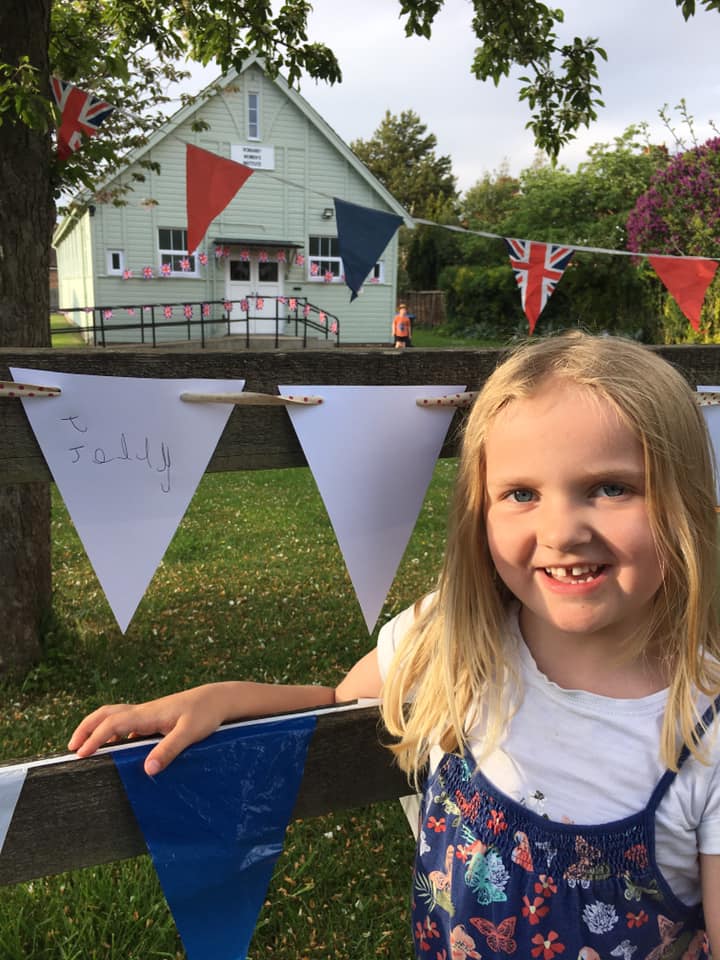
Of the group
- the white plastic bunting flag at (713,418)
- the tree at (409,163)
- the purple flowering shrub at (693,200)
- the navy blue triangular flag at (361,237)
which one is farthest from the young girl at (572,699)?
the tree at (409,163)

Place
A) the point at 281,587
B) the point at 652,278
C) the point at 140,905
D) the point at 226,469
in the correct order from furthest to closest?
1. the point at 652,278
2. the point at 281,587
3. the point at 140,905
4. the point at 226,469

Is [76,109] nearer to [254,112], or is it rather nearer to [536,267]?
[536,267]

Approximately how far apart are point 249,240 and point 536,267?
17.8 meters

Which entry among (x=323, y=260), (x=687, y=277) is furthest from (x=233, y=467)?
(x=323, y=260)

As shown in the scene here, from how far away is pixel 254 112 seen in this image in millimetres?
21516

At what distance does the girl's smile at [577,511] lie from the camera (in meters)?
1.13

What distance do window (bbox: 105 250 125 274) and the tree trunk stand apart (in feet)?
60.2

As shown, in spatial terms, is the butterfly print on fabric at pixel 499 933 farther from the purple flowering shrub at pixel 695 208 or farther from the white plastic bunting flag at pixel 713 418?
the purple flowering shrub at pixel 695 208

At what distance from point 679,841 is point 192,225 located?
359cm

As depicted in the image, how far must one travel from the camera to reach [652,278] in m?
19.8

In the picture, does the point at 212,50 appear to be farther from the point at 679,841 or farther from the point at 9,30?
the point at 679,841

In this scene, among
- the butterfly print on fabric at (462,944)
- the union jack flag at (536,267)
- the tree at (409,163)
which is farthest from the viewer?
the tree at (409,163)

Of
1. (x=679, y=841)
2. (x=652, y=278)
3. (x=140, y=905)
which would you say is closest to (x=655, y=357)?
(x=679, y=841)

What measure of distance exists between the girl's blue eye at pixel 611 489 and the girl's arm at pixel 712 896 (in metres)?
0.56
